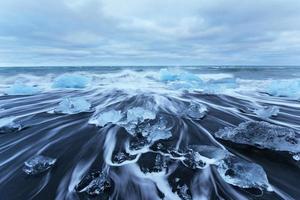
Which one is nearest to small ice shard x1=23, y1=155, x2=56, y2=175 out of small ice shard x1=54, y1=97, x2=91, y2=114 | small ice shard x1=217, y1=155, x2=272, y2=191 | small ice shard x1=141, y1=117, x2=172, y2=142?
small ice shard x1=141, y1=117, x2=172, y2=142

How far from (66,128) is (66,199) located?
2750mm

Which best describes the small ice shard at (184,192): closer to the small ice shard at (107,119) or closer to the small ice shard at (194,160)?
the small ice shard at (194,160)

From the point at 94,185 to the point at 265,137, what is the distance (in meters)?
3.28

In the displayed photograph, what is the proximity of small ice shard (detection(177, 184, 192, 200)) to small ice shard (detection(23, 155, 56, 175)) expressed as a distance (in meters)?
2.22

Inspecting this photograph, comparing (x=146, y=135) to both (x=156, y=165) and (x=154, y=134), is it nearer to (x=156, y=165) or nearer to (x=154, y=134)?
(x=154, y=134)

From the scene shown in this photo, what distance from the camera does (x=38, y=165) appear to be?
3.11 meters

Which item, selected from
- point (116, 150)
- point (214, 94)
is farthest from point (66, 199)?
point (214, 94)

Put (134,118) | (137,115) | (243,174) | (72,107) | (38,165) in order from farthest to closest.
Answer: (72,107), (137,115), (134,118), (38,165), (243,174)

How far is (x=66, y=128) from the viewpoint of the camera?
16.0 feet

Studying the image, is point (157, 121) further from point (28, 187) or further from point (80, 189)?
point (28, 187)

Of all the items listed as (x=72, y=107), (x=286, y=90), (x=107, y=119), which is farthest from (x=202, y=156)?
(x=286, y=90)

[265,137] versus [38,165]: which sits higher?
[265,137]

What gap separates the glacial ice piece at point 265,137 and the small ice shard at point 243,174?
0.85m

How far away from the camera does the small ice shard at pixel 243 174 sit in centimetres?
263
